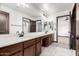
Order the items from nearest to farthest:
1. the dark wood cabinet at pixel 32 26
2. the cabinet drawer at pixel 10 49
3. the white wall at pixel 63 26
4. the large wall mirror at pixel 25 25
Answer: the cabinet drawer at pixel 10 49 → the large wall mirror at pixel 25 25 → the dark wood cabinet at pixel 32 26 → the white wall at pixel 63 26

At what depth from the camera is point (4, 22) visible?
1.80 m

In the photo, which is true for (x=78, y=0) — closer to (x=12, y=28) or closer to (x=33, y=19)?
(x=33, y=19)

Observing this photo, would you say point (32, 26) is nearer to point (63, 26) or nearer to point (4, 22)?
point (4, 22)

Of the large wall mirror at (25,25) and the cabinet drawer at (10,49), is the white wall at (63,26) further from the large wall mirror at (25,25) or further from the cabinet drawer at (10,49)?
the cabinet drawer at (10,49)

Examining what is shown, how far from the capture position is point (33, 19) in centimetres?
239

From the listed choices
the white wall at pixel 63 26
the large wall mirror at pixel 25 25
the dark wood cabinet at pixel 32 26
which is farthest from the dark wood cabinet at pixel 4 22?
the white wall at pixel 63 26

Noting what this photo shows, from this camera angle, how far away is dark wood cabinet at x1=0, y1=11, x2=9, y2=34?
1.74 m

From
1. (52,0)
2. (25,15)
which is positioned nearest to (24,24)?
(25,15)

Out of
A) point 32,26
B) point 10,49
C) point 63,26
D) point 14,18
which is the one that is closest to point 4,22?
point 14,18

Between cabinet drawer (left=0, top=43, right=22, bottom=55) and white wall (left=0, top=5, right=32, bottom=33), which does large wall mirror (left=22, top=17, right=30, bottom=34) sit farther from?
cabinet drawer (left=0, top=43, right=22, bottom=55)

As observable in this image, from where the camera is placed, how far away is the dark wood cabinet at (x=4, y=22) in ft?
5.70

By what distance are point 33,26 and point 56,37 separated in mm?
3650

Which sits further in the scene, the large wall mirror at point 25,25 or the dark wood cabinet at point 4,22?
the large wall mirror at point 25,25

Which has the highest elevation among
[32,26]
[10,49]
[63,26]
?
[63,26]
